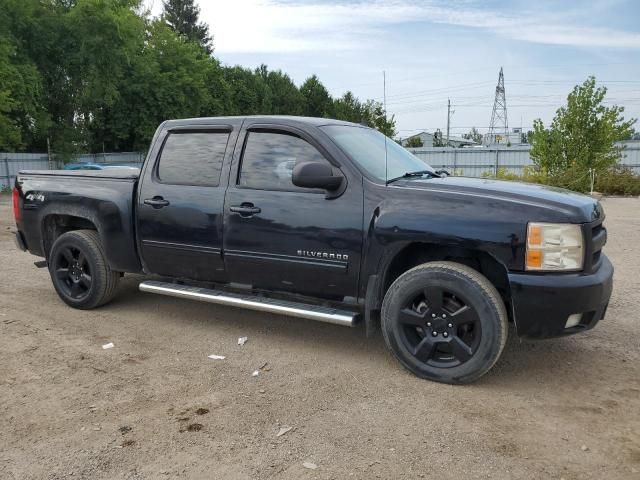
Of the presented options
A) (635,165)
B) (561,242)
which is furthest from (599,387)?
(635,165)

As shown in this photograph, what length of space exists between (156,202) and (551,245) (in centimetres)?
319

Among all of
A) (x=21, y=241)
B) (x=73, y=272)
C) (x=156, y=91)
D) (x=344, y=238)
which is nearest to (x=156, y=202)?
(x=73, y=272)

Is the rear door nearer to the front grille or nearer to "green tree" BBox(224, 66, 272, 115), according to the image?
the front grille

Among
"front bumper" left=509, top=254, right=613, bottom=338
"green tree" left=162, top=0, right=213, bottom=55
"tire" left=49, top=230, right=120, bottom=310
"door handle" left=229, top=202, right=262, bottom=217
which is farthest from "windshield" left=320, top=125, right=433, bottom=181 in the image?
"green tree" left=162, top=0, right=213, bottom=55

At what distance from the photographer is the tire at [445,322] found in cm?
369

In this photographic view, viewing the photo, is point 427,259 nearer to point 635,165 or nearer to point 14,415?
point 14,415

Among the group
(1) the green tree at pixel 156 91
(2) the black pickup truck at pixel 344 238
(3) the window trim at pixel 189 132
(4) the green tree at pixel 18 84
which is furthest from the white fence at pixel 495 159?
(2) the black pickup truck at pixel 344 238

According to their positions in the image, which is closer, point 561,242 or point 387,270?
point 561,242

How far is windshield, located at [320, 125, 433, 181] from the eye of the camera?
4305mm

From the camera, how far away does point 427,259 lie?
165 inches

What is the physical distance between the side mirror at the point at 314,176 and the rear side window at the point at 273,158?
11.1 inches

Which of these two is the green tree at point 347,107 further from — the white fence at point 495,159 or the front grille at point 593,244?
the front grille at point 593,244

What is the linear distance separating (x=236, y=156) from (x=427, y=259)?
5.77 ft

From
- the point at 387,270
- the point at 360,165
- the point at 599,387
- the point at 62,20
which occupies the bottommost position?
the point at 599,387
